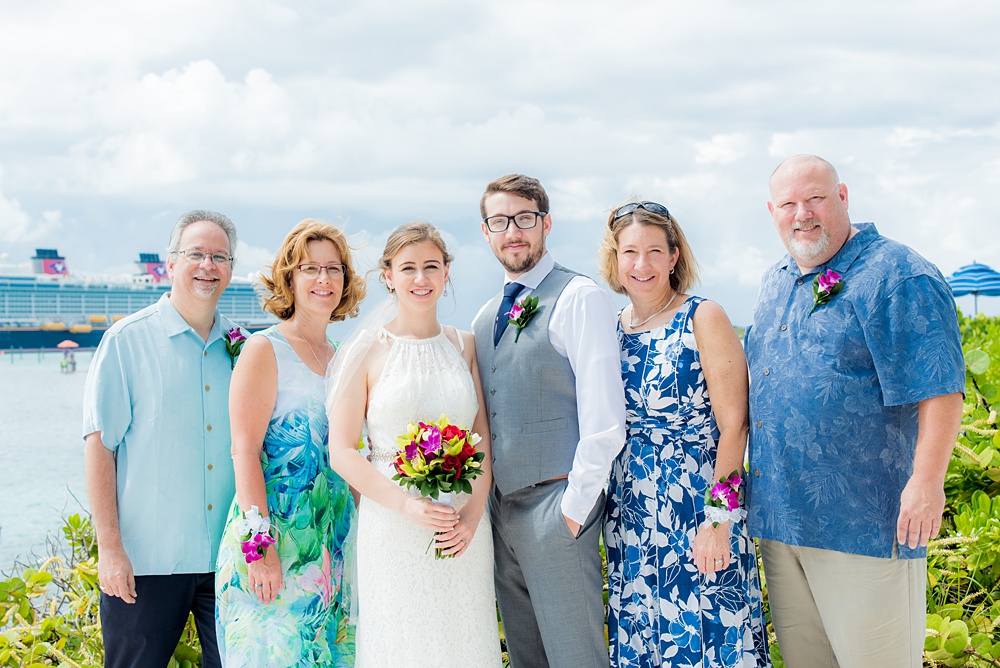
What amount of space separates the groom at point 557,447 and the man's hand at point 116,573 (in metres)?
1.53

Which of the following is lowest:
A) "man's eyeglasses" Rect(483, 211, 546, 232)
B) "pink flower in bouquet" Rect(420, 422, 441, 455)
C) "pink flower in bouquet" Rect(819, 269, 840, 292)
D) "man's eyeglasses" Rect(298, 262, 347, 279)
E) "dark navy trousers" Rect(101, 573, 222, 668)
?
"dark navy trousers" Rect(101, 573, 222, 668)

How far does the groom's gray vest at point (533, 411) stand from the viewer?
129 inches

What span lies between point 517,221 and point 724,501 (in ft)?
4.73

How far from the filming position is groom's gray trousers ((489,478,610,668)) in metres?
3.25

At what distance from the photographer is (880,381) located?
305cm

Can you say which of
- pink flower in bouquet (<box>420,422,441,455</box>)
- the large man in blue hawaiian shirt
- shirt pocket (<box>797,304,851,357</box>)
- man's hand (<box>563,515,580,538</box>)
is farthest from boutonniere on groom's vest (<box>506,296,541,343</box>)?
shirt pocket (<box>797,304,851,357</box>)

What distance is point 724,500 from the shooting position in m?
3.11

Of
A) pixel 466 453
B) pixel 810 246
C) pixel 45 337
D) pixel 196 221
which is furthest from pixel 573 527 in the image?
pixel 45 337

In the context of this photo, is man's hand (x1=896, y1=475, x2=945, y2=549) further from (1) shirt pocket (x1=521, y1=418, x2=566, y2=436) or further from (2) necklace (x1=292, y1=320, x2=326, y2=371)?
(2) necklace (x1=292, y1=320, x2=326, y2=371)

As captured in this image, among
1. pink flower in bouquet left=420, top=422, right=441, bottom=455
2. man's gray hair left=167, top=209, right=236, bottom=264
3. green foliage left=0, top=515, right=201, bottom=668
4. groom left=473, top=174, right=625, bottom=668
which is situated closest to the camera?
pink flower in bouquet left=420, top=422, right=441, bottom=455

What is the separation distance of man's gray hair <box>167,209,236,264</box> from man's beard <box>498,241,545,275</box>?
1287 millimetres

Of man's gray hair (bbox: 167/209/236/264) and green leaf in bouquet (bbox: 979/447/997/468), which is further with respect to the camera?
green leaf in bouquet (bbox: 979/447/997/468)

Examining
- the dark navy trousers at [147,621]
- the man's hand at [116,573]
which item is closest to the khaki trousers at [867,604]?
the dark navy trousers at [147,621]

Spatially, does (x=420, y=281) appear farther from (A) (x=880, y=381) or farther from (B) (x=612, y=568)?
(A) (x=880, y=381)
